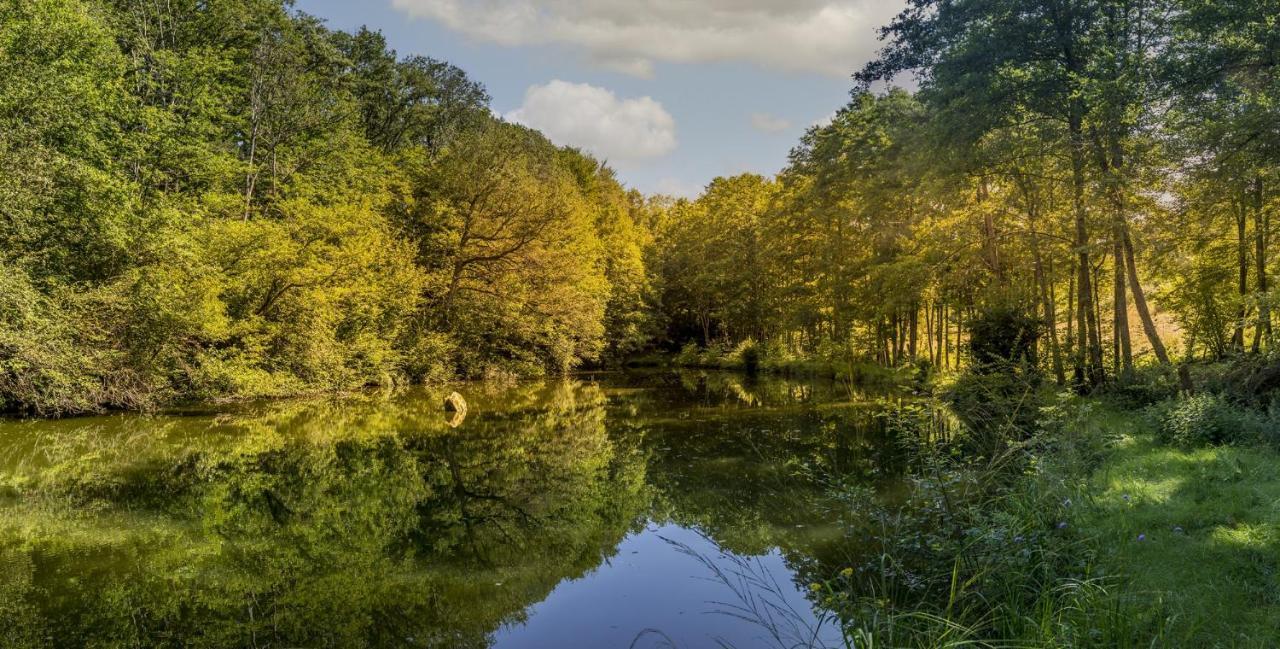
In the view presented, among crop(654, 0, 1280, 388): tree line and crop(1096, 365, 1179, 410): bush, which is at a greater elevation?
crop(654, 0, 1280, 388): tree line

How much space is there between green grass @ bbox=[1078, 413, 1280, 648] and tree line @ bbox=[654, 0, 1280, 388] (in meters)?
3.02

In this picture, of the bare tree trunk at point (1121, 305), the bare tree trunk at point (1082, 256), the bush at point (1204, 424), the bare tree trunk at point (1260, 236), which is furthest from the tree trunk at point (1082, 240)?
the bush at point (1204, 424)

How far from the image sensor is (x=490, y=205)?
32312mm

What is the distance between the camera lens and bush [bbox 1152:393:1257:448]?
9.02 meters

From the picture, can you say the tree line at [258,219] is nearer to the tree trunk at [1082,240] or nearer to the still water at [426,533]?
the still water at [426,533]

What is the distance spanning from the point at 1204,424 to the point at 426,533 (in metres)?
10.3

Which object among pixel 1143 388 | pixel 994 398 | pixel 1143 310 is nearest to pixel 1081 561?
pixel 994 398

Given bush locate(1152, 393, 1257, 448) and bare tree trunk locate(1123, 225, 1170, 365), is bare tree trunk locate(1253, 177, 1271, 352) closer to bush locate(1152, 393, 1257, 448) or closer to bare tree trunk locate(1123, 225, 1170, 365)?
bare tree trunk locate(1123, 225, 1170, 365)

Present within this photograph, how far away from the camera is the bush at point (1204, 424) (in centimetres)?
902

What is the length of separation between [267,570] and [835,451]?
366 inches

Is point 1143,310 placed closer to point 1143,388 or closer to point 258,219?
point 1143,388

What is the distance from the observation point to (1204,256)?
17.2 metres

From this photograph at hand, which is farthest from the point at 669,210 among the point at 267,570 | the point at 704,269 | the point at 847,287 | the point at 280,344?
the point at 267,570

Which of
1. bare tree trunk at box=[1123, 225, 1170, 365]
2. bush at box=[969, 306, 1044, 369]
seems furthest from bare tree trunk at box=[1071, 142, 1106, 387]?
bush at box=[969, 306, 1044, 369]
